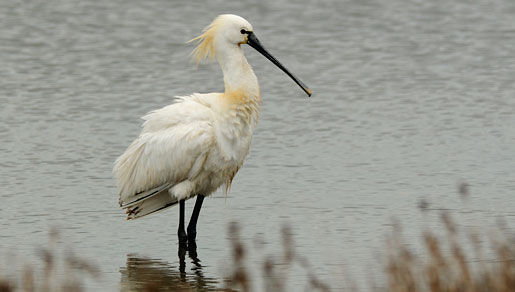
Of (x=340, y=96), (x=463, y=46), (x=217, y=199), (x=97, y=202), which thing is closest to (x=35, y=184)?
(x=97, y=202)

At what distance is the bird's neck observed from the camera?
1017 centimetres

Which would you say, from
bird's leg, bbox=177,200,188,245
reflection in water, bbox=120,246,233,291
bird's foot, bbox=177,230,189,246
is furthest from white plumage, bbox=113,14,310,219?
reflection in water, bbox=120,246,233,291

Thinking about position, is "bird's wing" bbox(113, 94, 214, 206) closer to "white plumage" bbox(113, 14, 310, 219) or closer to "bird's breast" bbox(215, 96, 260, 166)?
"white plumage" bbox(113, 14, 310, 219)

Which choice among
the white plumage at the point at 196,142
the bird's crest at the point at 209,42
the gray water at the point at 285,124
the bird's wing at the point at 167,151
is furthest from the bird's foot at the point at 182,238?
the bird's crest at the point at 209,42

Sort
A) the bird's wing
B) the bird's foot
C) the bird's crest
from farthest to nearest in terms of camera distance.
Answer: the bird's crest < the bird's foot < the bird's wing

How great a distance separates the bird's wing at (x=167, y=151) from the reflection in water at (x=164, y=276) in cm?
66

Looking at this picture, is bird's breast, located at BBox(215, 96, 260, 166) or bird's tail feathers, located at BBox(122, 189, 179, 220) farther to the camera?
bird's tail feathers, located at BBox(122, 189, 179, 220)

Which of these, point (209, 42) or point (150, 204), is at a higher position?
Result: point (209, 42)

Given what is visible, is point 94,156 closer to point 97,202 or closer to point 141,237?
point 97,202

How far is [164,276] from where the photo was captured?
925 cm

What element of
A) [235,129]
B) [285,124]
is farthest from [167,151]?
[285,124]

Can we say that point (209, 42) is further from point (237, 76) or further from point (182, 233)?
point (182, 233)

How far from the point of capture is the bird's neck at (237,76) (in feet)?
33.4

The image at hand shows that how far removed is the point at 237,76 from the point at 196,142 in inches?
31.8
